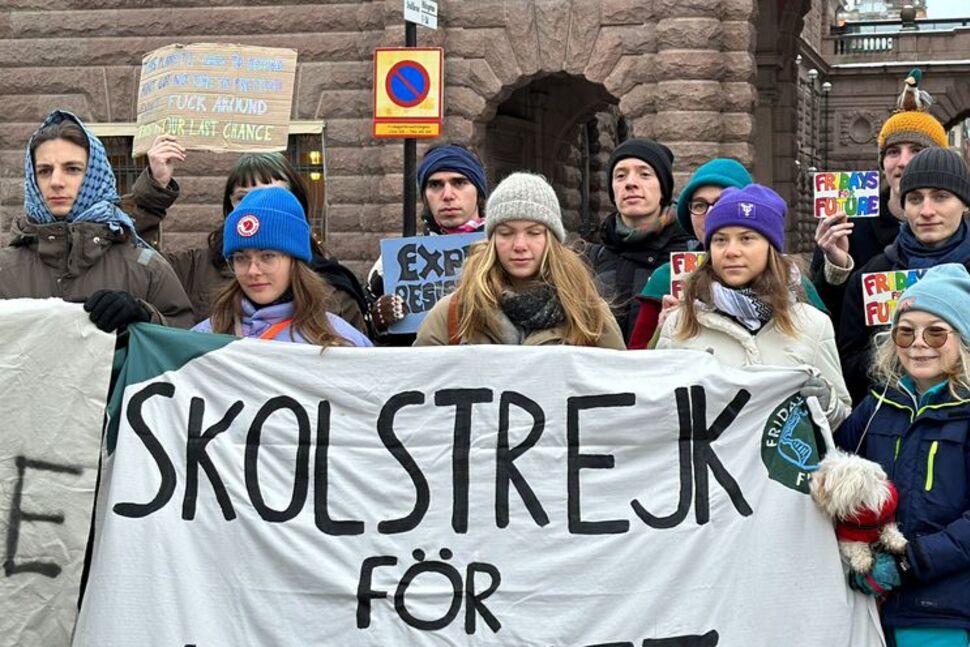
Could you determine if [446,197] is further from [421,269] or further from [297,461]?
[297,461]

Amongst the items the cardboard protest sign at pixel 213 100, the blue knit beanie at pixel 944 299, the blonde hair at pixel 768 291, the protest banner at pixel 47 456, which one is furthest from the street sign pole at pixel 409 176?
the blue knit beanie at pixel 944 299

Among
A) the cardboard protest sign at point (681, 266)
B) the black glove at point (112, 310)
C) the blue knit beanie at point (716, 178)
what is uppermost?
the blue knit beanie at point (716, 178)

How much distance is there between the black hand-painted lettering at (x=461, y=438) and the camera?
4324 millimetres

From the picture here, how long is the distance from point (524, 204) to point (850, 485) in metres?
1.46

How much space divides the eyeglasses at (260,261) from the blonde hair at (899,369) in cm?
202

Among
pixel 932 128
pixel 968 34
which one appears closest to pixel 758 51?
pixel 932 128

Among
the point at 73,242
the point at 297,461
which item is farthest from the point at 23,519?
the point at 73,242

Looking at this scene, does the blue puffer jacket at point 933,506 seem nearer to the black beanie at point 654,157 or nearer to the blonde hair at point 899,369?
the blonde hair at point 899,369

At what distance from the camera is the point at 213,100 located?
7.94 metres

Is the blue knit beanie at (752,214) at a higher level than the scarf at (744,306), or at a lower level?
higher

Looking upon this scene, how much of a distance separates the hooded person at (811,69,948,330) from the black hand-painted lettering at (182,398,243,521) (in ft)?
8.27

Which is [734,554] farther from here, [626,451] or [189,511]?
[189,511]

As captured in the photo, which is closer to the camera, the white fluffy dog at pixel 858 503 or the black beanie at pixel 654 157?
the white fluffy dog at pixel 858 503

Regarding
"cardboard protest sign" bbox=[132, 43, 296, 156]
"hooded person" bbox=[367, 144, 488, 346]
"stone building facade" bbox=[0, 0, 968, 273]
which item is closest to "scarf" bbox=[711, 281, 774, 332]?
"hooded person" bbox=[367, 144, 488, 346]
